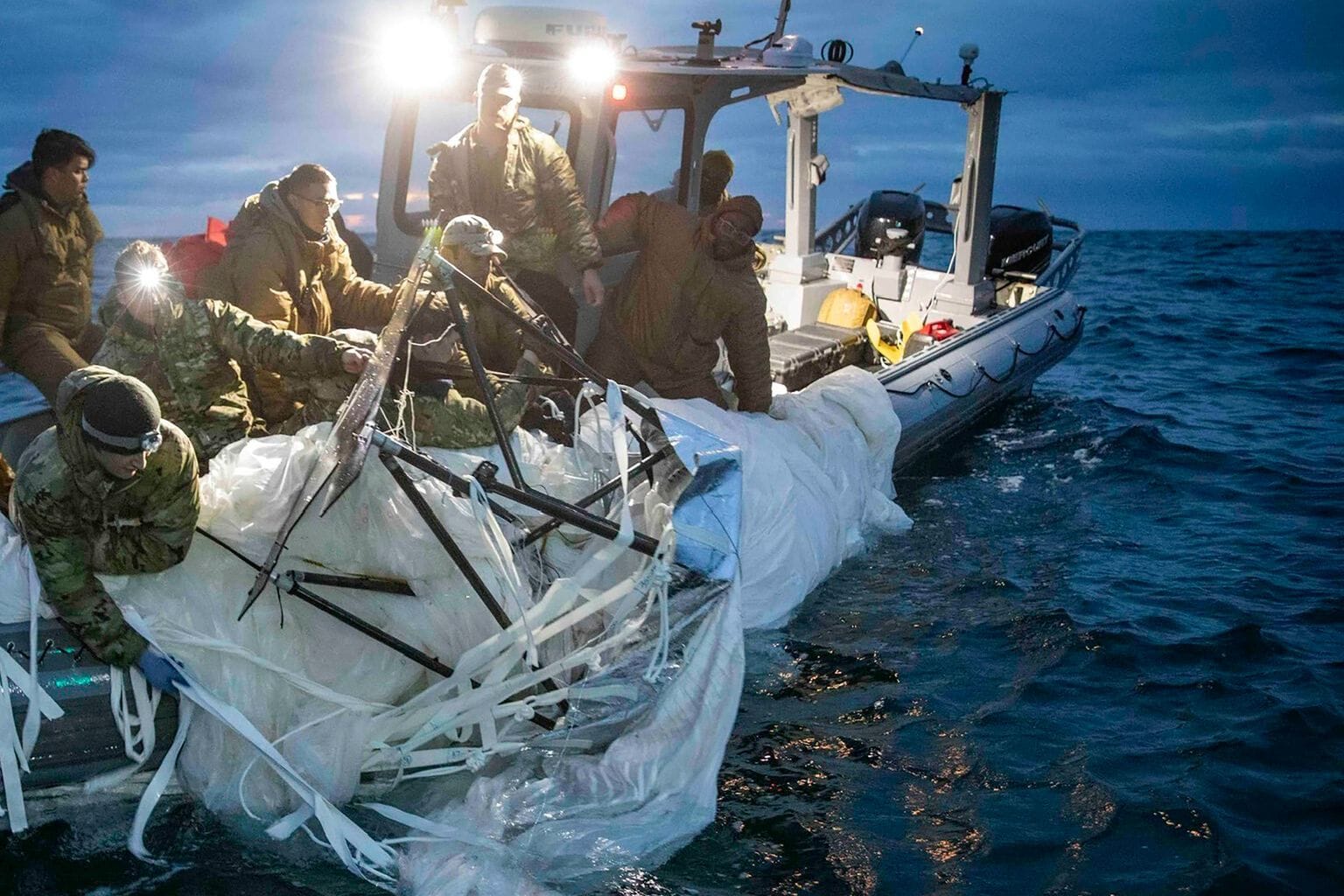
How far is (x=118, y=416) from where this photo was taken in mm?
2789

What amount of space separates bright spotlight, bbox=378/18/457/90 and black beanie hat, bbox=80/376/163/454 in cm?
342

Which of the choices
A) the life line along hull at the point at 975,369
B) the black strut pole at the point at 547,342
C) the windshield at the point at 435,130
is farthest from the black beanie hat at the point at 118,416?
the life line along hull at the point at 975,369

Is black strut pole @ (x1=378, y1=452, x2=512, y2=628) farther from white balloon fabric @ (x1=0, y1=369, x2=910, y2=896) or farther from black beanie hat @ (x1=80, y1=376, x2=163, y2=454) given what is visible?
black beanie hat @ (x1=80, y1=376, x2=163, y2=454)

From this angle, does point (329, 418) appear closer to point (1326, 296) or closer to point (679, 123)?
point (679, 123)

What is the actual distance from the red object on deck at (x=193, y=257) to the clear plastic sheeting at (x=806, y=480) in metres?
2.06

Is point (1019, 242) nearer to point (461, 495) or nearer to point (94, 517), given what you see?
point (461, 495)

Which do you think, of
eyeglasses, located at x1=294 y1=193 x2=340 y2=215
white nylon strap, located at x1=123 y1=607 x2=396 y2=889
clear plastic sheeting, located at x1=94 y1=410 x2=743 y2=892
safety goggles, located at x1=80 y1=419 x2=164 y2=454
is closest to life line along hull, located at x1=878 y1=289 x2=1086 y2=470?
clear plastic sheeting, located at x1=94 y1=410 x2=743 y2=892

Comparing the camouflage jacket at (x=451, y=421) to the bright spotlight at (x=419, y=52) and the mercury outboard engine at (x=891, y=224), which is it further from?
the mercury outboard engine at (x=891, y=224)

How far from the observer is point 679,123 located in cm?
641

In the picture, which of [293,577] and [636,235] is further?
[636,235]

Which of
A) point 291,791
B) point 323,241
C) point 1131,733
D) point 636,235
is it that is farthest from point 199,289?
point 1131,733

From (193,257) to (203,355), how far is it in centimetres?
75

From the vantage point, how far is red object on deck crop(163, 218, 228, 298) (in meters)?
4.14

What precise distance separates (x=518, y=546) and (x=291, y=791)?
43.3 inches
